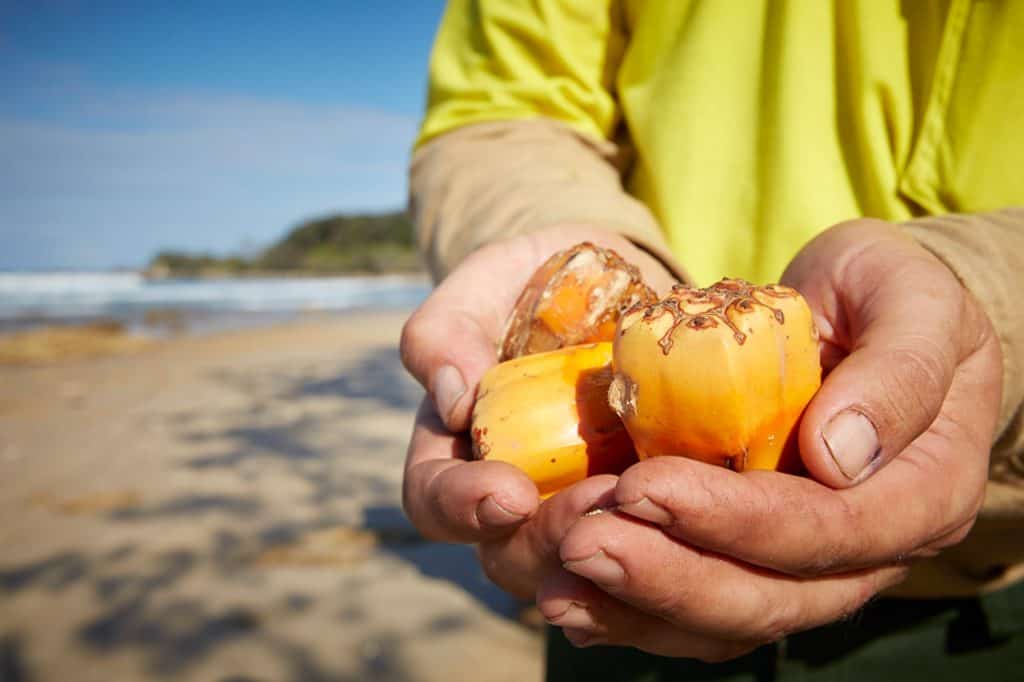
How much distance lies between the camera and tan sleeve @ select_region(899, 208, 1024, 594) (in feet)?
3.85

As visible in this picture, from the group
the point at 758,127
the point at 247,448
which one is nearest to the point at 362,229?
the point at 247,448

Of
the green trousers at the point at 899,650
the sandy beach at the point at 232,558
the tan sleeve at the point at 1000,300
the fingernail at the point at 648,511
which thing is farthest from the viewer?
the sandy beach at the point at 232,558

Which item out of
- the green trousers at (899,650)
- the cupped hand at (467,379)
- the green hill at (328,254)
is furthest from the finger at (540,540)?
the green hill at (328,254)

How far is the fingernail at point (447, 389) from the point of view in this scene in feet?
4.29

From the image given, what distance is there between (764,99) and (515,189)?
1.96 ft

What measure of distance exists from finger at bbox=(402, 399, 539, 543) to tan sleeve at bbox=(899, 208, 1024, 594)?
0.77 meters

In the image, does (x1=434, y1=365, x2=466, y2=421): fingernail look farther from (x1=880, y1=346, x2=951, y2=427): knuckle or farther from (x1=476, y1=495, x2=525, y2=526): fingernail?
(x1=880, y1=346, x2=951, y2=427): knuckle

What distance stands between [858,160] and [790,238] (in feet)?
0.71

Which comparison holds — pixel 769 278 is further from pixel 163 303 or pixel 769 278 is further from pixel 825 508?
pixel 163 303

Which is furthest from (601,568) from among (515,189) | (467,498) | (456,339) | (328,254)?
(328,254)

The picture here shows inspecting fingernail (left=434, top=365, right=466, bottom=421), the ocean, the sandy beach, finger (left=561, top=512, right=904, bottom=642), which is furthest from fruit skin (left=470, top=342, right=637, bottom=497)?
the ocean

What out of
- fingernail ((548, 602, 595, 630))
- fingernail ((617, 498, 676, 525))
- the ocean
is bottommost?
the ocean

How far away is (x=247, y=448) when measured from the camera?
6.08m

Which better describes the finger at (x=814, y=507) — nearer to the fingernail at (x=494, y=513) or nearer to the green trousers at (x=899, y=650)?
the fingernail at (x=494, y=513)
